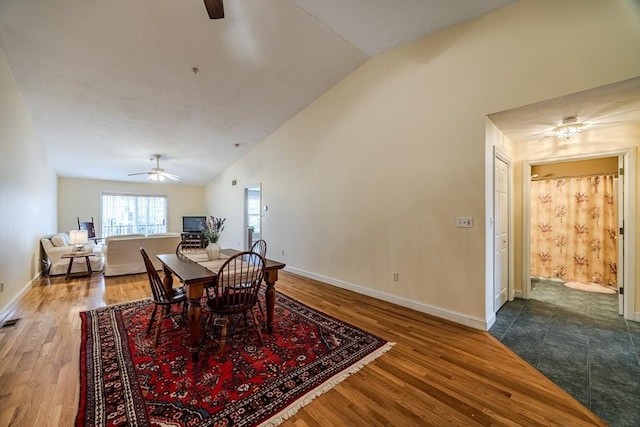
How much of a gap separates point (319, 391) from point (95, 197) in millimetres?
9842

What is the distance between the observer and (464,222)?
287cm

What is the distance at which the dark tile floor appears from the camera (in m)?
1.76

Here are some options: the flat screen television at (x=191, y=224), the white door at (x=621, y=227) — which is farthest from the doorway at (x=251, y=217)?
the white door at (x=621, y=227)

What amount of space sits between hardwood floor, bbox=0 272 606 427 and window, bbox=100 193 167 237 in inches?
255

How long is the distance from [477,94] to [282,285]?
3790 mm

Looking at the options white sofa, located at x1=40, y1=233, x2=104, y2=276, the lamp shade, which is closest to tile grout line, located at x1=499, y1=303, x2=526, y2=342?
the lamp shade

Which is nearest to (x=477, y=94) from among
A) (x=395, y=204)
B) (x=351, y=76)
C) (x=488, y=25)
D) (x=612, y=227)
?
(x=488, y=25)

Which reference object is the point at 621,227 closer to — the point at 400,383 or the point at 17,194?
the point at 400,383

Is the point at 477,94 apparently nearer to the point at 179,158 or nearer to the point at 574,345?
the point at 574,345

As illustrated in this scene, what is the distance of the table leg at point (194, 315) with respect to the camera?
2.11 metres

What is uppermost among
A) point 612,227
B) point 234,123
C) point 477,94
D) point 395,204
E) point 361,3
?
point 361,3

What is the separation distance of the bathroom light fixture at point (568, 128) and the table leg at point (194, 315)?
4.04 meters

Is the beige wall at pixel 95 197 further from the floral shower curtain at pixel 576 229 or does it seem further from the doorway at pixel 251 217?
the floral shower curtain at pixel 576 229

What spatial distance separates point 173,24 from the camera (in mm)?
2816
